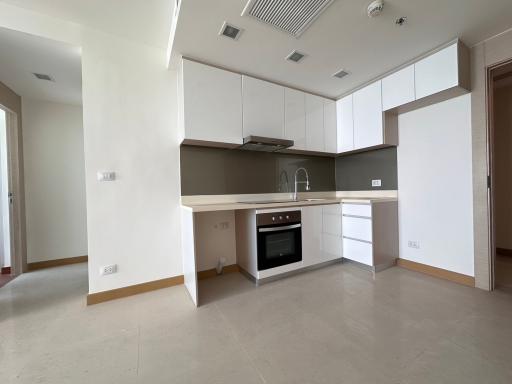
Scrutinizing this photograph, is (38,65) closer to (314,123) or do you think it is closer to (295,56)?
(295,56)

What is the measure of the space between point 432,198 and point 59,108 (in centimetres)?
531

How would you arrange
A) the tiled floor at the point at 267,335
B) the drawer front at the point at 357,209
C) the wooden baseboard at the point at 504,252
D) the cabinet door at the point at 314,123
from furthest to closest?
the wooden baseboard at the point at 504,252 → the cabinet door at the point at 314,123 → the drawer front at the point at 357,209 → the tiled floor at the point at 267,335

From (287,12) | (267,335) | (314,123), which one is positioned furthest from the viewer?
(314,123)

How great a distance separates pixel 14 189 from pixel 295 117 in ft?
12.5

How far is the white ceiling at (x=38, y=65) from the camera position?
2018mm

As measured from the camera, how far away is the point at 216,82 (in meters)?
2.38

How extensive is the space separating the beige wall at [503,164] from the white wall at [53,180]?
6370 millimetres

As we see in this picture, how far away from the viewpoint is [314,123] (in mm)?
3094

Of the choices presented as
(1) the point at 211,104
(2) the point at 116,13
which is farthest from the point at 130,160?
(2) the point at 116,13

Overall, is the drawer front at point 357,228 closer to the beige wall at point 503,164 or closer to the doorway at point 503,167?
the doorway at point 503,167

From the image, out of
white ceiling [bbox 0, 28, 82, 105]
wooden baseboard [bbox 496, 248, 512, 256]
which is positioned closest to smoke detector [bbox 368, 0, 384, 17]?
white ceiling [bbox 0, 28, 82, 105]

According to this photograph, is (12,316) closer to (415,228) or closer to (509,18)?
(415,228)

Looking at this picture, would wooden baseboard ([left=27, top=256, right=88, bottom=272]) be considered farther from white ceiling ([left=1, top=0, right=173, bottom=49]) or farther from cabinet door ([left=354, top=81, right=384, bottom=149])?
cabinet door ([left=354, top=81, right=384, bottom=149])

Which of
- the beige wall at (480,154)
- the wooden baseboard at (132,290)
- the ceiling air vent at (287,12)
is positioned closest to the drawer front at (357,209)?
the beige wall at (480,154)
